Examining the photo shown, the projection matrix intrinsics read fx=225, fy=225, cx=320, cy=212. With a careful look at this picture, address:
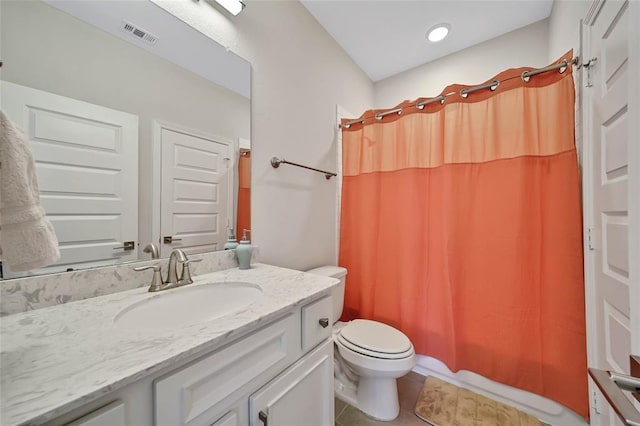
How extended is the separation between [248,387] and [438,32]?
2296mm

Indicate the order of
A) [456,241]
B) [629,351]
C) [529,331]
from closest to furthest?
[629,351] → [529,331] → [456,241]

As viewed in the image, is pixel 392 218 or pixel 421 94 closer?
pixel 392 218

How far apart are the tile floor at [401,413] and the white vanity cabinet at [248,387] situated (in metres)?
0.46

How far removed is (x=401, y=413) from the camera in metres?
1.28

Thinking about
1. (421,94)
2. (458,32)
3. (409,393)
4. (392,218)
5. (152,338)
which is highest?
(458,32)

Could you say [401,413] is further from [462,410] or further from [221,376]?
[221,376]

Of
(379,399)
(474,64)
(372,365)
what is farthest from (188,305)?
(474,64)

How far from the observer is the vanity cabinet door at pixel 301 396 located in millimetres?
638

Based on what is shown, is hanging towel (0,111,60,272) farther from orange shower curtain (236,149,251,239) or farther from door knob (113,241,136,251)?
orange shower curtain (236,149,251,239)

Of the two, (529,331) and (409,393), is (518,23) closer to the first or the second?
(529,331)

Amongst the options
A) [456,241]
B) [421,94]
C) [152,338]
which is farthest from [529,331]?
[421,94]

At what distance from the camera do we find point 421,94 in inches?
77.6

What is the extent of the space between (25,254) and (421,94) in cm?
240

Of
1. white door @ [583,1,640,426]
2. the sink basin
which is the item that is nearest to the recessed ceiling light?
white door @ [583,1,640,426]
